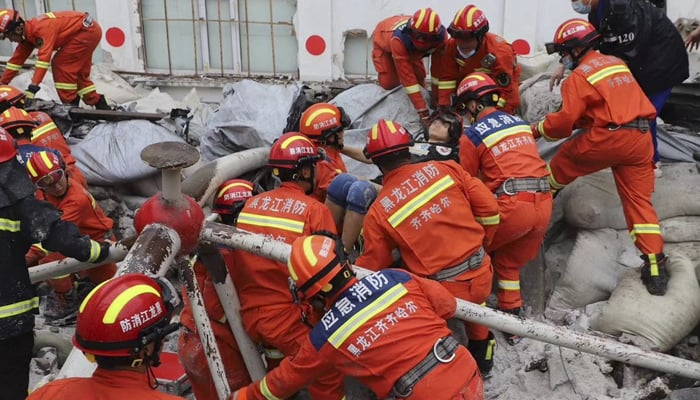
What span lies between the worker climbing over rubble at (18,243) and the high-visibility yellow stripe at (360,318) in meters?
1.24

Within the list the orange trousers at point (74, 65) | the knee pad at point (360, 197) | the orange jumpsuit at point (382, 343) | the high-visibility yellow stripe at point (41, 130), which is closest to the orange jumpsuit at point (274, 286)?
the orange jumpsuit at point (382, 343)

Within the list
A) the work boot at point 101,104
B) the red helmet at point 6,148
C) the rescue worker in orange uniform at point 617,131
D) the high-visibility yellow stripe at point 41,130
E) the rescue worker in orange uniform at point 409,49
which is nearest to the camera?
the red helmet at point 6,148

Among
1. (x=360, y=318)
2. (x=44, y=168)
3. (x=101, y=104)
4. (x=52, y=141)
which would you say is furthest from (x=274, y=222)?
(x=101, y=104)

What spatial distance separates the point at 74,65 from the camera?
6707mm

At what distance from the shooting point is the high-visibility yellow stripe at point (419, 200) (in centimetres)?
329

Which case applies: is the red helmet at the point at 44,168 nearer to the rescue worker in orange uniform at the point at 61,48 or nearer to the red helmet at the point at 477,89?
the rescue worker in orange uniform at the point at 61,48

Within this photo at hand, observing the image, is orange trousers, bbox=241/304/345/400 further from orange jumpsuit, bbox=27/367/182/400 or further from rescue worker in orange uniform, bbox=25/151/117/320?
rescue worker in orange uniform, bbox=25/151/117/320

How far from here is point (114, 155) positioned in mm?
5598

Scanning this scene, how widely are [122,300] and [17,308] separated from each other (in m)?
1.31

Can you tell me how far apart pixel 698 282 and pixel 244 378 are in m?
2.77

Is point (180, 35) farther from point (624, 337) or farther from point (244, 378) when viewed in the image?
point (624, 337)

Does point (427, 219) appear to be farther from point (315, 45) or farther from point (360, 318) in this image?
point (315, 45)

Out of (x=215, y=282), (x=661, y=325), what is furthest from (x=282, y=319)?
(x=661, y=325)

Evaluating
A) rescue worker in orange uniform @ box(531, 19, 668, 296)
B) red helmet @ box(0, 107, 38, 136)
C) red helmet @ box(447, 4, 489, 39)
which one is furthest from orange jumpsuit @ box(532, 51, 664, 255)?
red helmet @ box(0, 107, 38, 136)
